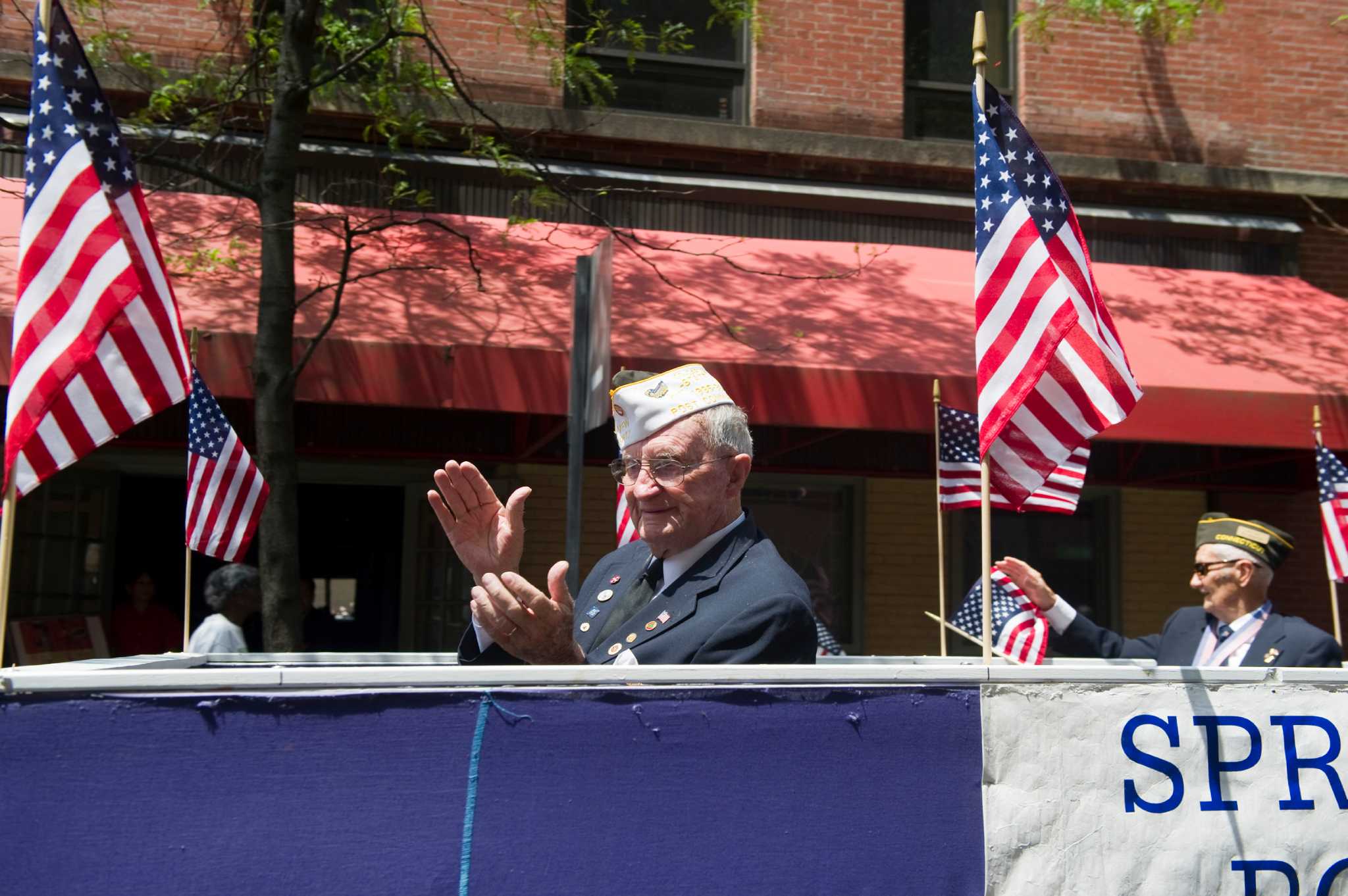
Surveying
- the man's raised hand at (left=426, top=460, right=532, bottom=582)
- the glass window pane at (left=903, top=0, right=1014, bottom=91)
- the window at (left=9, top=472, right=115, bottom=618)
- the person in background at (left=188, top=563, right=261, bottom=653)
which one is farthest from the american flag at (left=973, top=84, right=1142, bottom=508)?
the window at (left=9, top=472, right=115, bottom=618)

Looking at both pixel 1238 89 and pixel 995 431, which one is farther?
pixel 1238 89

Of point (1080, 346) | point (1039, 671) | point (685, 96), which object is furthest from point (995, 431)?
point (685, 96)

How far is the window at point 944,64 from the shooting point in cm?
1100

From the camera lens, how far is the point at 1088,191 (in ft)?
35.6

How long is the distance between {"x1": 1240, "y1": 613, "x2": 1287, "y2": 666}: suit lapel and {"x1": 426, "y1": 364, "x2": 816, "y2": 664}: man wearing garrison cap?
10.4ft

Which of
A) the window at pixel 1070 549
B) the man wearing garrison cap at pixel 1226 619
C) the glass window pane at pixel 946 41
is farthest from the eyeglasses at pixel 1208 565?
the glass window pane at pixel 946 41

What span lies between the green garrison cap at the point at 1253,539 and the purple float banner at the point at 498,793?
12.5ft

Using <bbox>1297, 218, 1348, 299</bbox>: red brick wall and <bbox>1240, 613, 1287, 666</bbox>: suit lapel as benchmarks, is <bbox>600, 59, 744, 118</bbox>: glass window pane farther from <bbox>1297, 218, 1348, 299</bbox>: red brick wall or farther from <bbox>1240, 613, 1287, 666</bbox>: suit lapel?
<bbox>1240, 613, 1287, 666</bbox>: suit lapel

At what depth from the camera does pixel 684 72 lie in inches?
419

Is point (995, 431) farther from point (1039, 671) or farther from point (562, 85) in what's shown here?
point (562, 85)

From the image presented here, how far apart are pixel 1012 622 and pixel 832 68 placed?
17.8 ft

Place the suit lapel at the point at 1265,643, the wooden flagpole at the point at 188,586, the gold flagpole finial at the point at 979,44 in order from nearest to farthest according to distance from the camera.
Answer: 1. the gold flagpole finial at the point at 979,44
2. the wooden flagpole at the point at 188,586
3. the suit lapel at the point at 1265,643

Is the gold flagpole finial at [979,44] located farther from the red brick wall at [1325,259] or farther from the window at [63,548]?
the red brick wall at [1325,259]

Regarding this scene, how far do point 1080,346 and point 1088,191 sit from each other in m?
7.99
